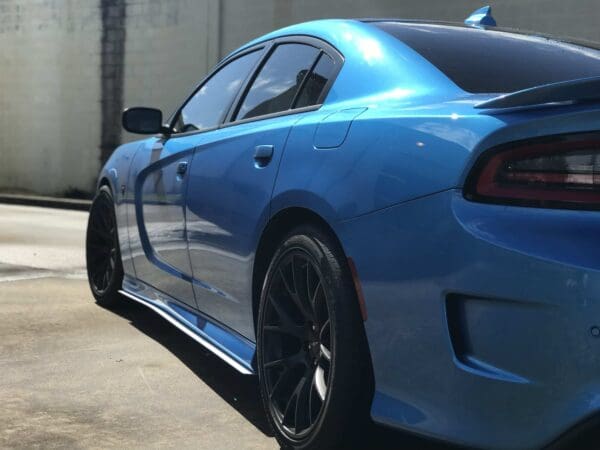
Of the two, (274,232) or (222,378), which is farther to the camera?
(222,378)

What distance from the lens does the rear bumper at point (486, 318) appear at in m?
1.77

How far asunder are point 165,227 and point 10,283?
2.48 meters

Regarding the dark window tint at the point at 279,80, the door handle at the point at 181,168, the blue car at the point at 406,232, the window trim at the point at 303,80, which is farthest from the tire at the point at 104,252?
the dark window tint at the point at 279,80

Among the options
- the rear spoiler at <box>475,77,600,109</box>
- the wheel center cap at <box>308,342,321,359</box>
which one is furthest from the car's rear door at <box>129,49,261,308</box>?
the rear spoiler at <box>475,77,600,109</box>

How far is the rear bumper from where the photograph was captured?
1771 millimetres

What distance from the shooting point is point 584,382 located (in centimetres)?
175

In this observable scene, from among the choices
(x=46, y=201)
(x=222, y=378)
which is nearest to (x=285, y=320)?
(x=222, y=378)

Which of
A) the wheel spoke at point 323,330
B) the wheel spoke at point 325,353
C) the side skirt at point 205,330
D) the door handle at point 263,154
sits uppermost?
the door handle at point 263,154

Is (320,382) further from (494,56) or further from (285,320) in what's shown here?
(494,56)

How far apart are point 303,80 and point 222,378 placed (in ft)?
4.80

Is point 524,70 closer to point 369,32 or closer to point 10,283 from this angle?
point 369,32

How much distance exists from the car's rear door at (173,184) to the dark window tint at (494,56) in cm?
98

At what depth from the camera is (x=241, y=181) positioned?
Result: 3033 millimetres

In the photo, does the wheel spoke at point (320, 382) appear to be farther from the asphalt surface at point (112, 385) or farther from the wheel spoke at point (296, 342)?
the asphalt surface at point (112, 385)
